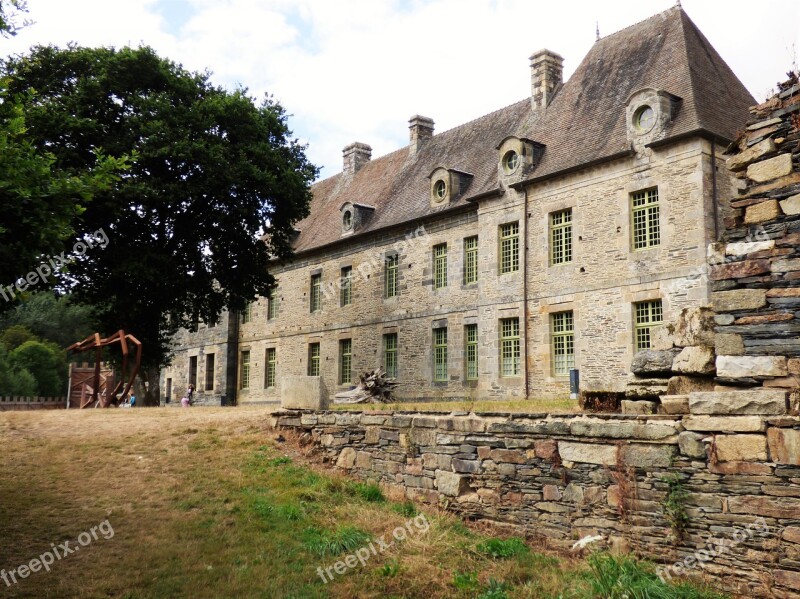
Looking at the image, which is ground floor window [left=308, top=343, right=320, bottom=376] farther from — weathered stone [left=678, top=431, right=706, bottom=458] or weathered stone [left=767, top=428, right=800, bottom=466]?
weathered stone [left=767, top=428, right=800, bottom=466]

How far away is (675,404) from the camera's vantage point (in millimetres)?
8023

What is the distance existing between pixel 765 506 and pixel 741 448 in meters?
0.57

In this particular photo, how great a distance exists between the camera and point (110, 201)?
21.5 m

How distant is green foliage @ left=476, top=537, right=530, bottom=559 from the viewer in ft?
27.6

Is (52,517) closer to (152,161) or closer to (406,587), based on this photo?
(406,587)

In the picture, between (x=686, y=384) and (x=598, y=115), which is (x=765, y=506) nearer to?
(x=686, y=384)

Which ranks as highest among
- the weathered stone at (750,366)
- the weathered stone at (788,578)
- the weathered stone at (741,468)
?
the weathered stone at (750,366)

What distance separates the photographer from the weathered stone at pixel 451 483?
32.7 ft

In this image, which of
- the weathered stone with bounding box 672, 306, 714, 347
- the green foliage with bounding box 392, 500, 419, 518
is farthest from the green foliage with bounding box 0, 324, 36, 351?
the weathered stone with bounding box 672, 306, 714, 347

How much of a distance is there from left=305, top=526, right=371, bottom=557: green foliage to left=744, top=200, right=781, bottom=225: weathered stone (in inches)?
222

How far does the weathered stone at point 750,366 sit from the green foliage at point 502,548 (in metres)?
3.01

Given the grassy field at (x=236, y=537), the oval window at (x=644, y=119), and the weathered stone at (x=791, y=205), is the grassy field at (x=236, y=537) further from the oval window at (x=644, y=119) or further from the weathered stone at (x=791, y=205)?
the oval window at (x=644, y=119)

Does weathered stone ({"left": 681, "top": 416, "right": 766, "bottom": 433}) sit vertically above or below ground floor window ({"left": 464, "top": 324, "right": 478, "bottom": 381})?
below
